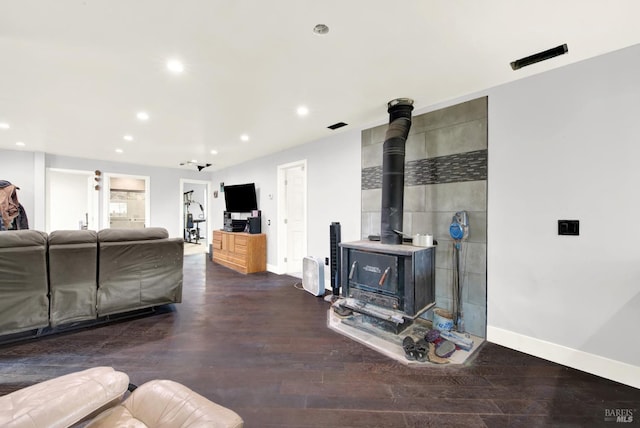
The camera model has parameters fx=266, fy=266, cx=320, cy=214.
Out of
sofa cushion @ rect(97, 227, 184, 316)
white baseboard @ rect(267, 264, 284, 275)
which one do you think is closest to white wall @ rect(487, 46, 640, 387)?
sofa cushion @ rect(97, 227, 184, 316)

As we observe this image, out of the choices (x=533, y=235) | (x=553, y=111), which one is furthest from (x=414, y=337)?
(x=553, y=111)

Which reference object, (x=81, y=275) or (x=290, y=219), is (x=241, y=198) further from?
(x=81, y=275)

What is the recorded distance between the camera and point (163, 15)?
1561 mm

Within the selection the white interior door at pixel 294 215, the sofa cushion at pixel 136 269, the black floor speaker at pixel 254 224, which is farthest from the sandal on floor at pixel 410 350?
the black floor speaker at pixel 254 224

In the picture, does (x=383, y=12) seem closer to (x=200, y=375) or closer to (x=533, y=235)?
(x=533, y=235)

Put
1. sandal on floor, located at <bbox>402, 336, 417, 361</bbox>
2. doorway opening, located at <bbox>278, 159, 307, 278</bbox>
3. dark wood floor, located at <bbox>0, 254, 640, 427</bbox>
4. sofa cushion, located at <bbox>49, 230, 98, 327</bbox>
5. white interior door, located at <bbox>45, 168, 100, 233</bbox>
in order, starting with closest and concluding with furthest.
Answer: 1. dark wood floor, located at <bbox>0, 254, 640, 427</bbox>
2. sandal on floor, located at <bbox>402, 336, 417, 361</bbox>
3. sofa cushion, located at <bbox>49, 230, 98, 327</bbox>
4. doorway opening, located at <bbox>278, 159, 307, 278</bbox>
5. white interior door, located at <bbox>45, 168, 100, 233</bbox>

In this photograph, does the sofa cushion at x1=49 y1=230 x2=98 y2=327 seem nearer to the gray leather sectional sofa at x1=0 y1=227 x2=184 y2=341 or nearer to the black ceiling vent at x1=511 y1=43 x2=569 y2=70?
the gray leather sectional sofa at x1=0 y1=227 x2=184 y2=341

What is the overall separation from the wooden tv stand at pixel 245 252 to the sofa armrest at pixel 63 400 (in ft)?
13.3

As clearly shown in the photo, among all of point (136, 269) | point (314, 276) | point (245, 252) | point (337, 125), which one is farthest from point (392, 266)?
point (245, 252)

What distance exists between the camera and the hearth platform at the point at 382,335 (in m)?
2.18

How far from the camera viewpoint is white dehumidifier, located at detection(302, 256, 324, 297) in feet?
12.2

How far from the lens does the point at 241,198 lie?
5.84 m

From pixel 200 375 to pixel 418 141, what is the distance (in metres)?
2.95

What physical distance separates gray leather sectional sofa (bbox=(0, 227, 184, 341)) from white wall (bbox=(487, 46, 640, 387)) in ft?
11.4
